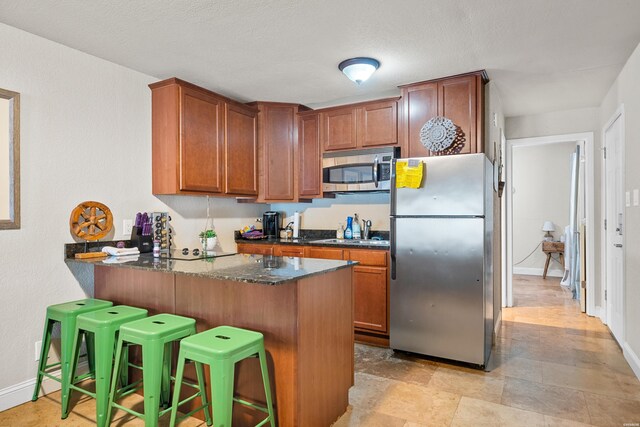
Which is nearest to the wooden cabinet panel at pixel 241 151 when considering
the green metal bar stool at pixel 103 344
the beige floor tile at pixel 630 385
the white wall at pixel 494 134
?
the green metal bar stool at pixel 103 344

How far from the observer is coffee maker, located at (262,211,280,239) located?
4535 mm

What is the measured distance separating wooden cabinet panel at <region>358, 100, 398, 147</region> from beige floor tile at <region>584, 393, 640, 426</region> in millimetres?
2416

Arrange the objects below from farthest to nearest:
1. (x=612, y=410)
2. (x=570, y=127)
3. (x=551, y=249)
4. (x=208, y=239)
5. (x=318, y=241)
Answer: (x=551, y=249) < (x=570, y=127) < (x=318, y=241) < (x=208, y=239) < (x=612, y=410)

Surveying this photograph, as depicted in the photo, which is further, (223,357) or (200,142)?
(200,142)

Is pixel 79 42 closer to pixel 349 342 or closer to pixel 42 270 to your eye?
pixel 42 270

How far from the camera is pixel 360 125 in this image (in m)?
3.81

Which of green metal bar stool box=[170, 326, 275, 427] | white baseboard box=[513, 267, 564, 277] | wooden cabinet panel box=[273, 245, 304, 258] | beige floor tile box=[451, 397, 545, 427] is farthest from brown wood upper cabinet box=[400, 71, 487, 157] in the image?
white baseboard box=[513, 267, 564, 277]

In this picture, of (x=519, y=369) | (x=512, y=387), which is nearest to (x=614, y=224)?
(x=519, y=369)

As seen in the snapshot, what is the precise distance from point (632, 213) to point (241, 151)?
334 cm

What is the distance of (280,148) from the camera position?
13.6ft

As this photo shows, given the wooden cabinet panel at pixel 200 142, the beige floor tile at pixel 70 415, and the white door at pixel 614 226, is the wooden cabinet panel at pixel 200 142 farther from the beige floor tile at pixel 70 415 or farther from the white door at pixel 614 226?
the white door at pixel 614 226

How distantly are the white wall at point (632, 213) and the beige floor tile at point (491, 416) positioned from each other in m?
1.13

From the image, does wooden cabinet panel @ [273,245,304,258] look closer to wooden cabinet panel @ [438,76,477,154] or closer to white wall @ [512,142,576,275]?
wooden cabinet panel @ [438,76,477,154]

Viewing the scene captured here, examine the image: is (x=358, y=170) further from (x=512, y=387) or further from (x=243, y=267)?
(x=512, y=387)
